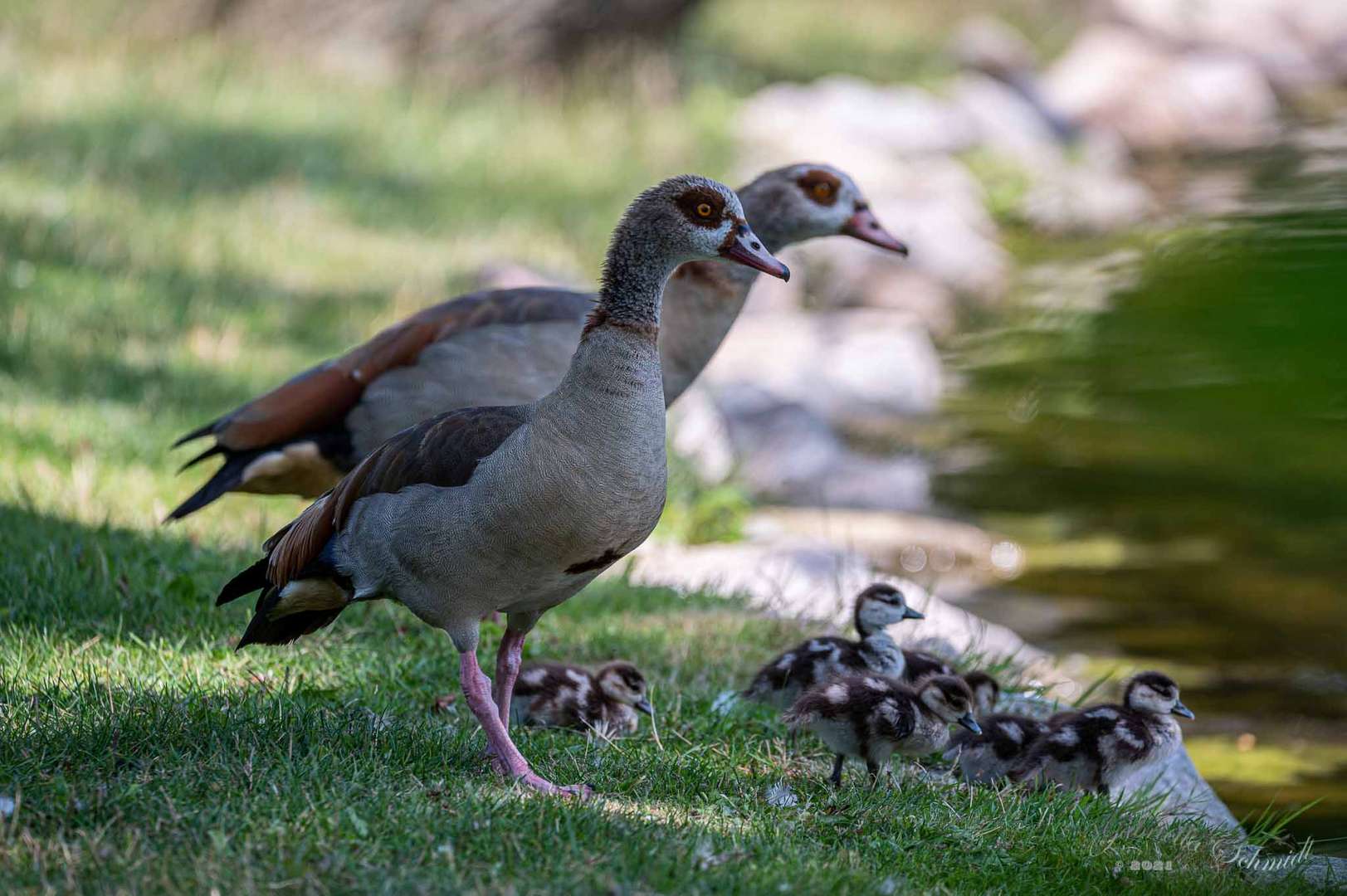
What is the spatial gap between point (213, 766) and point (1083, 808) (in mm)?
2503

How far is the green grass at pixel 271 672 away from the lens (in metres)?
3.64

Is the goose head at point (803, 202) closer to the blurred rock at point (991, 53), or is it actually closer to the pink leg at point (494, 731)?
the pink leg at point (494, 731)

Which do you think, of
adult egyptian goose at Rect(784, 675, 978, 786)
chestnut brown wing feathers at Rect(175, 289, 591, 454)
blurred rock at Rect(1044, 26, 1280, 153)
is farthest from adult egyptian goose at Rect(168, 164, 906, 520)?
blurred rock at Rect(1044, 26, 1280, 153)

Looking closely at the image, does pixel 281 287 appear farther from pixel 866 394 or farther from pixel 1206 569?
pixel 1206 569

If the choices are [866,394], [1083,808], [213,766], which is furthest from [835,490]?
[213,766]

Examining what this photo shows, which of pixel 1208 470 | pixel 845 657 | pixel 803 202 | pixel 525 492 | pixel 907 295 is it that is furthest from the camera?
pixel 907 295

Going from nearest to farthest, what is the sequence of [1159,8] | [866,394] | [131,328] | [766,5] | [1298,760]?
[1298,760] → [131,328] → [866,394] → [1159,8] → [766,5]

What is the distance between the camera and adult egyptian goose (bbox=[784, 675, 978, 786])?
15.5 ft

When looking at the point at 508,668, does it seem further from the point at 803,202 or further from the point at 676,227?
the point at 803,202

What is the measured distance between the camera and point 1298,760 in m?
6.82

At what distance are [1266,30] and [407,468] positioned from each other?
22684 mm

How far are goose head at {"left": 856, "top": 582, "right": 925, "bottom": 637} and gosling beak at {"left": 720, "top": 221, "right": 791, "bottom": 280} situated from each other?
58.6 inches

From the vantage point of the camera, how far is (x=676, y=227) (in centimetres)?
455

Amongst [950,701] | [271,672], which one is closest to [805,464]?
[950,701]
